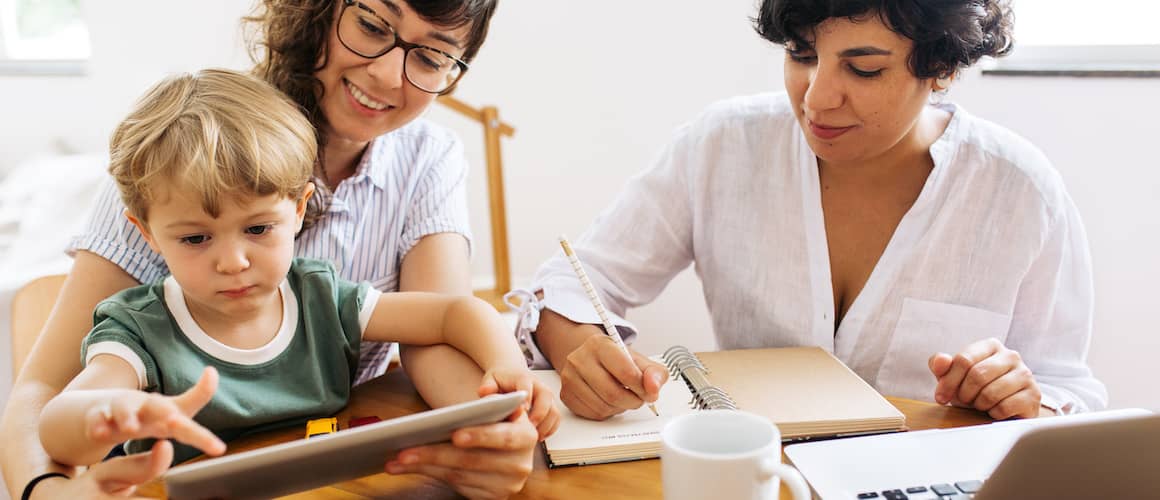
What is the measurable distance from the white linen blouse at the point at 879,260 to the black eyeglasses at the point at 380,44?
1.11 ft

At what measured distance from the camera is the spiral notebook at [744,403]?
93cm

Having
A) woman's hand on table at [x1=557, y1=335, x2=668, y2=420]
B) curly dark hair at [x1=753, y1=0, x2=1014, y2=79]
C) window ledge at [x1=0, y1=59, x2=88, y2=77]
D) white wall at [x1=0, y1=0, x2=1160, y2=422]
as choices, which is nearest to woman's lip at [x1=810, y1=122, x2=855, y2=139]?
curly dark hair at [x1=753, y1=0, x2=1014, y2=79]

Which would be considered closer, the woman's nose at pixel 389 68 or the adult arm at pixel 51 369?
the adult arm at pixel 51 369

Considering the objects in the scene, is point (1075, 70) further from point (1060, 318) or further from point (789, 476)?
point (789, 476)

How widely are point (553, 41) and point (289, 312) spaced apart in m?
2.03

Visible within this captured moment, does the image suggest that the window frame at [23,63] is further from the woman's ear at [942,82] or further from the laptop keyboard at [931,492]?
the laptop keyboard at [931,492]

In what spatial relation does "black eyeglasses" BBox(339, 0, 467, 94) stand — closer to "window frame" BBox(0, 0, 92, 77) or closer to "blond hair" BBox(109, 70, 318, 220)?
"blond hair" BBox(109, 70, 318, 220)

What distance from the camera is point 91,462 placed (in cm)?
85

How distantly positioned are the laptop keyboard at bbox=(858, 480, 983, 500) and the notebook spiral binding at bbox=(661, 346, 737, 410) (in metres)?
0.22

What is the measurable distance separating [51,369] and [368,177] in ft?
1.64

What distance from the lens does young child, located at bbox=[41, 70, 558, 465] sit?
94 cm

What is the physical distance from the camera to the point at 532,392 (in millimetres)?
920

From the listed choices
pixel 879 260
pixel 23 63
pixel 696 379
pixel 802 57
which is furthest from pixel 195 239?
pixel 23 63

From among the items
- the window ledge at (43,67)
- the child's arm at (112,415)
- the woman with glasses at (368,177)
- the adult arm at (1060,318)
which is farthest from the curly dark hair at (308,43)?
the window ledge at (43,67)
